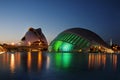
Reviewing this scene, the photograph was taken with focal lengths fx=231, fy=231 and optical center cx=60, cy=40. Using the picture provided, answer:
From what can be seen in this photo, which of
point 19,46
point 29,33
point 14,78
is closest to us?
point 14,78

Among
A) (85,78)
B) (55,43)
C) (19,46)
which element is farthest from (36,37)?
(85,78)

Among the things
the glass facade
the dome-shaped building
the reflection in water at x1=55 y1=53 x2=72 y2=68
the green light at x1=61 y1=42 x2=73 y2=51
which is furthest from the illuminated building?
the reflection in water at x1=55 y1=53 x2=72 y2=68

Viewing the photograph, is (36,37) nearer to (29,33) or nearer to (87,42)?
(29,33)

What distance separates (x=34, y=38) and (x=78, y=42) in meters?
46.2

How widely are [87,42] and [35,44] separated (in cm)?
5059

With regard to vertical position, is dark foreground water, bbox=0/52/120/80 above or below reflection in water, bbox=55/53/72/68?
above

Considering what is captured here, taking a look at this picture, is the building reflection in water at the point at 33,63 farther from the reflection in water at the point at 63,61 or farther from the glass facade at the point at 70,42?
the glass facade at the point at 70,42

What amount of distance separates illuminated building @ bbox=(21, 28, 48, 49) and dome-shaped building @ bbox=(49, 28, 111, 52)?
37.3m

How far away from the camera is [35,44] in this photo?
371ft

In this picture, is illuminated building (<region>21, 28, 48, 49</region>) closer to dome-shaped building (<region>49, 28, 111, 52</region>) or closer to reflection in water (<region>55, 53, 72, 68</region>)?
dome-shaped building (<region>49, 28, 111, 52</region>)

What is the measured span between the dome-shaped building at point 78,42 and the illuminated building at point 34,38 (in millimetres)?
37277

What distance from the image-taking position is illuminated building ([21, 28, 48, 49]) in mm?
108438

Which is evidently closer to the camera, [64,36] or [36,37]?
[64,36]

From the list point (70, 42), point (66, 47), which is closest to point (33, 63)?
point (70, 42)
